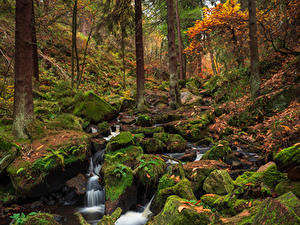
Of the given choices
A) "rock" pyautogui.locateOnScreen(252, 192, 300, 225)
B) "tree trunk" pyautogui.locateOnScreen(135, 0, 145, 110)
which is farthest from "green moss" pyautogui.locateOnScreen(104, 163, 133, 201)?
"tree trunk" pyautogui.locateOnScreen(135, 0, 145, 110)

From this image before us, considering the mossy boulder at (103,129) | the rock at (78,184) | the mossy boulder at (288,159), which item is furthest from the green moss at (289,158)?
the mossy boulder at (103,129)

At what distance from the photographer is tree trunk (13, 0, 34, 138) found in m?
5.96

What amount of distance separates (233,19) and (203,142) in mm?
9886

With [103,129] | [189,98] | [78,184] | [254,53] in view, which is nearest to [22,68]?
[78,184]

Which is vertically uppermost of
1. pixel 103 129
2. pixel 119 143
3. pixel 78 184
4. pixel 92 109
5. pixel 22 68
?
pixel 22 68

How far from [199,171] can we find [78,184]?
11.6ft

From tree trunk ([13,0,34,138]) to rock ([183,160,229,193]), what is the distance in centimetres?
519

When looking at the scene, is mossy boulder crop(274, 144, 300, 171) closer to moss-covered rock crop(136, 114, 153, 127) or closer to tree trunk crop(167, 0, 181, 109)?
moss-covered rock crop(136, 114, 153, 127)

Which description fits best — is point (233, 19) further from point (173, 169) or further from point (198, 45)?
point (173, 169)

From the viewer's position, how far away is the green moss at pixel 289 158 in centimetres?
292

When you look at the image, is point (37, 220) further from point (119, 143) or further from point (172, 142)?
point (172, 142)

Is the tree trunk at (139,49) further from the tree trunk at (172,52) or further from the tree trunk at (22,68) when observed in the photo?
the tree trunk at (22,68)

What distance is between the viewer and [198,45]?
54.2 feet

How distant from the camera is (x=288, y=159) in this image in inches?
120
